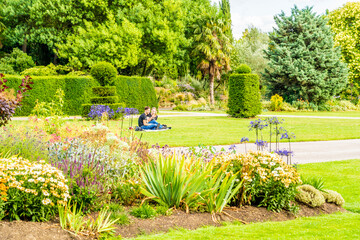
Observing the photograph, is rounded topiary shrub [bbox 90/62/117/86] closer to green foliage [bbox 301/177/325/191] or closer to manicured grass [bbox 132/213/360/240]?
green foliage [bbox 301/177/325/191]

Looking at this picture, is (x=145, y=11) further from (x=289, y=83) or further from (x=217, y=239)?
(x=217, y=239)

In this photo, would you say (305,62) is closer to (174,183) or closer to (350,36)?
(350,36)

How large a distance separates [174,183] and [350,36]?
134 feet

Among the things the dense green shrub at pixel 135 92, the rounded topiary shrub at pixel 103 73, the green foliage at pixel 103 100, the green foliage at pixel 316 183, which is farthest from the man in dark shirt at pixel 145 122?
the dense green shrub at pixel 135 92

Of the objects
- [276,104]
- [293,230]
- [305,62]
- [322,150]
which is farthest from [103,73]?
[305,62]

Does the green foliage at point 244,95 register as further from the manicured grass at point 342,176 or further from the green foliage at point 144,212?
the green foliage at point 144,212

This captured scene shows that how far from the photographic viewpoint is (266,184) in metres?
5.07

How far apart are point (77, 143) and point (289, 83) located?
2902 cm

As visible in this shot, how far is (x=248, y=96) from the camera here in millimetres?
21969

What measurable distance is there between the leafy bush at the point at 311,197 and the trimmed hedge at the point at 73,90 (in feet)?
60.6

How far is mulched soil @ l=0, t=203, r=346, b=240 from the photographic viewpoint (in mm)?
3512

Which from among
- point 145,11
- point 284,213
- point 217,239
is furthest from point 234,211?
point 145,11

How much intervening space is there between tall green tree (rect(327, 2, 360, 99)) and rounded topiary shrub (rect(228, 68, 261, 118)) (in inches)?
849

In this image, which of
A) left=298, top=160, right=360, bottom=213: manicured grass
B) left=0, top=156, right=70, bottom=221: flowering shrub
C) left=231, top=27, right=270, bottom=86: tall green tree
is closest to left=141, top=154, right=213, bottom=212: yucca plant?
left=0, top=156, right=70, bottom=221: flowering shrub
